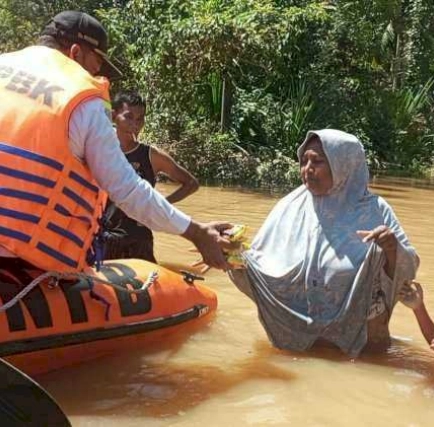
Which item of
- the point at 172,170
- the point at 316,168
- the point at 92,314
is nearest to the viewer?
the point at 92,314

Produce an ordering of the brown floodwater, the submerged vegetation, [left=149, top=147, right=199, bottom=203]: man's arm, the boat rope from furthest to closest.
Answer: the submerged vegetation
[left=149, top=147, right=199, bottom=203]: man's arm
the brown floodwater
the boat rope

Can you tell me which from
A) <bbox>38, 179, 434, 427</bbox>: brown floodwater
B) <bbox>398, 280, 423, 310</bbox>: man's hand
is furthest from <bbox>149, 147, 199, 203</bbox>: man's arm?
<bbox>398, 280, 423, 310</bbox>: man's hand

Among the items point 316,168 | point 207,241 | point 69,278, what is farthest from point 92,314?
point 316,168

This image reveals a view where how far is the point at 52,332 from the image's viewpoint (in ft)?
10.0

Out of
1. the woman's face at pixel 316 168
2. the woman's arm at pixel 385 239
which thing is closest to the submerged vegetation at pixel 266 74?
the woman's face at pixel 316 168

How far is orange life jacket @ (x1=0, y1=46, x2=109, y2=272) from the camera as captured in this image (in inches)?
104

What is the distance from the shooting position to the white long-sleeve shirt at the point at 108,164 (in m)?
2.65

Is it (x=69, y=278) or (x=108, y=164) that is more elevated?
(x=108, y=164)

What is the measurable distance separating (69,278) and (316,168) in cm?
130

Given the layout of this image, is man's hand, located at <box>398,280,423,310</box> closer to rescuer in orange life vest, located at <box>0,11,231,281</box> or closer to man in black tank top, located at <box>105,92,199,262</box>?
rescuer in orange life vest, located at <box>0,11,231,281</box>

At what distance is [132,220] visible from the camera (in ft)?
14.3

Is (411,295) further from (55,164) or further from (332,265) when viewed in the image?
(55,164)

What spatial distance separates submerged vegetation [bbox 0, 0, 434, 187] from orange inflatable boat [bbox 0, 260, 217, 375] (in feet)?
23.7

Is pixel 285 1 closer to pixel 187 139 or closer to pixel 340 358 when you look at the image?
pixel 187 139
